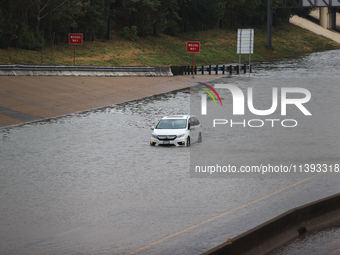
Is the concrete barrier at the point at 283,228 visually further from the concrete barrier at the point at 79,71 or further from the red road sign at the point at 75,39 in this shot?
the red road sign at the point at 75,39

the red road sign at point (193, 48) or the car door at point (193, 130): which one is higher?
the red road sign at point (193, 48)

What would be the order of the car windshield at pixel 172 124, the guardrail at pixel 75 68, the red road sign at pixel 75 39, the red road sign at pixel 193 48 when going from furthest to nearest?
the red road sign at pixel 193 48
the red road sign at pixel 75 39
the guardrail at pixel 75 68
the car windshield at pixel 172 124

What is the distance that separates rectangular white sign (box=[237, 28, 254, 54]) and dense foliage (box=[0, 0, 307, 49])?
20930 millimetres

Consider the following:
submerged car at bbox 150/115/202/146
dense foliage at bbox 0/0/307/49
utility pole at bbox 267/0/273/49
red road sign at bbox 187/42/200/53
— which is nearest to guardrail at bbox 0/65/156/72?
dense foliage at bbox 0/0/307/49

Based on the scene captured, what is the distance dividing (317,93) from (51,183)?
36900 millimetres

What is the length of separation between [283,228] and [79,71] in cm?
4025

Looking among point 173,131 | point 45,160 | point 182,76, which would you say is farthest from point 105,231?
point 182,76

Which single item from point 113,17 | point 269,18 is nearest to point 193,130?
point 269,18

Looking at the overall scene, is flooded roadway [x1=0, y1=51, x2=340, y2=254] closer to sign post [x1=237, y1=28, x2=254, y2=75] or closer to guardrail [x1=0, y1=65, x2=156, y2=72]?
guardrail [x1=0, y1=65, x2=156, y2=72]

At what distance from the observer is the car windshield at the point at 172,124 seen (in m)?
24.4

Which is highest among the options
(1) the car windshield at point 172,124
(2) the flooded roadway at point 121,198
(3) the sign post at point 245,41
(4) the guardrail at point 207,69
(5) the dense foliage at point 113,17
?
(5) the dense foliage at point 113,17

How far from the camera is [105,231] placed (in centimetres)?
1104

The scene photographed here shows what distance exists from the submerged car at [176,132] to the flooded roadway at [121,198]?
1.93 feet

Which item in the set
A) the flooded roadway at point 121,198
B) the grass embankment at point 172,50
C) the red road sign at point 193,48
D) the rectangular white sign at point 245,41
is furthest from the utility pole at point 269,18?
the flooded roadway at point 121,198
